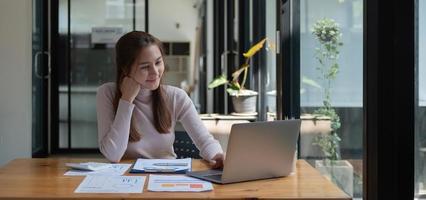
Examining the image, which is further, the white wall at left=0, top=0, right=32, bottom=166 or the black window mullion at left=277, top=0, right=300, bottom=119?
the white wall at left=0, top=0, right=32, bottom=166

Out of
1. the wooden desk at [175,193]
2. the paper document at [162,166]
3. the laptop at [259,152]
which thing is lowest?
the wooden desk at [175,193]

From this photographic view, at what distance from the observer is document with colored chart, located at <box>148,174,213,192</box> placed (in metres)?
1.37

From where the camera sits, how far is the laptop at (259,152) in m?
1.41

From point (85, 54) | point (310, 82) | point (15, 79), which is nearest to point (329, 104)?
point (310, 82)

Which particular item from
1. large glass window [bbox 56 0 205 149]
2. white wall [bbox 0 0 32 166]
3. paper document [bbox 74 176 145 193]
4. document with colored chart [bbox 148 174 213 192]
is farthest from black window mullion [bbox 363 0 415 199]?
large glass window [bbox 56 0 205 149]

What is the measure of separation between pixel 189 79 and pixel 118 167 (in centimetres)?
692

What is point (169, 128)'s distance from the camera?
84.3 inches

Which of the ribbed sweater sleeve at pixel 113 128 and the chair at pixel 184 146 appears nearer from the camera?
the ribbed sweater sleeve at pixel 113 128

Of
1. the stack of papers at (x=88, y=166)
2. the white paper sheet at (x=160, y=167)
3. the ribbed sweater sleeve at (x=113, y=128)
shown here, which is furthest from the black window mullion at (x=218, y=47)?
the stack of papers at (x=88, y=166)

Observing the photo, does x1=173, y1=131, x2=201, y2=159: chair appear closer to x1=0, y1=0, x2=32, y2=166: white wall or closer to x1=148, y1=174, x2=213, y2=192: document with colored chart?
x1=148, y1=174, x2=213, y2=192: document with colored chart

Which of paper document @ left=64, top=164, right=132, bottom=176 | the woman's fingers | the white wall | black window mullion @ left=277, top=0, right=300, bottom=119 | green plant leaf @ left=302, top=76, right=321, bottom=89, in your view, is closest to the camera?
paper document @ left=64, top=164, right=132, bottom=176

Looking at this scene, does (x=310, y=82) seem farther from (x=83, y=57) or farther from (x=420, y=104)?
(x=83, y=57)

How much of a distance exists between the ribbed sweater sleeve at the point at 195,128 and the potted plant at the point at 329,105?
464 millimetres

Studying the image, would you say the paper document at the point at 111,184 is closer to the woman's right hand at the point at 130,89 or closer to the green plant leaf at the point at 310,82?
the woman's right hand at the point at 130,89
